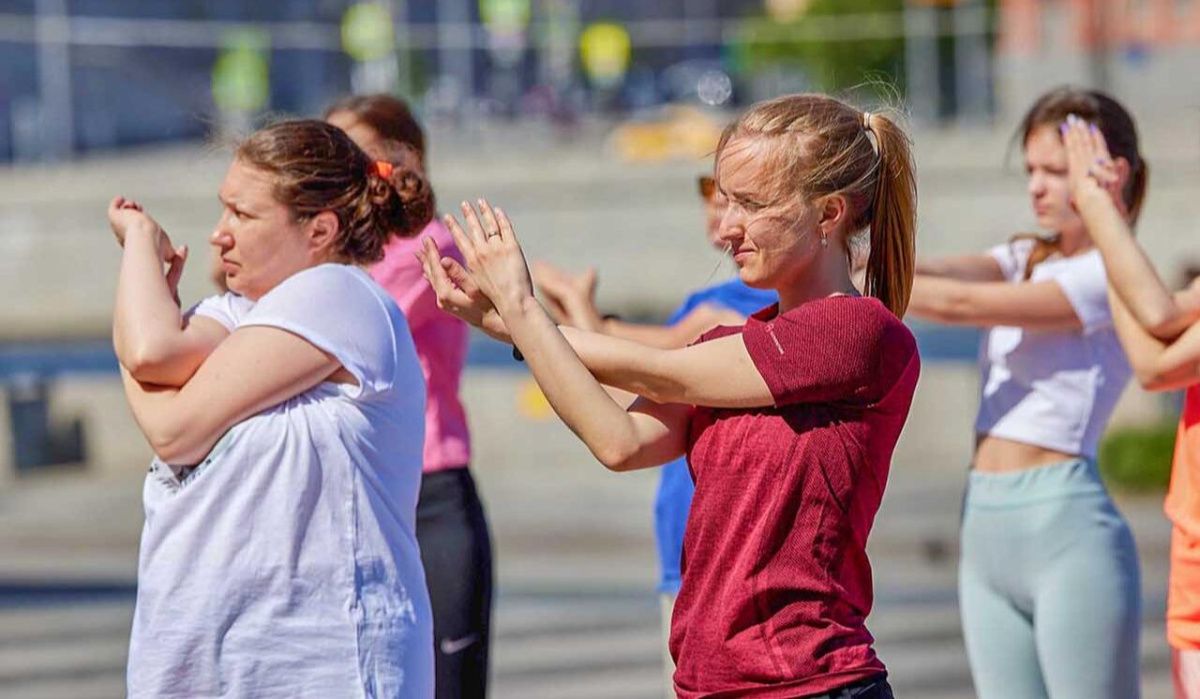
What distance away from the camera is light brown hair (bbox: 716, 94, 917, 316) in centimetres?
275

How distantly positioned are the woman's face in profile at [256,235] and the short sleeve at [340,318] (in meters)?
0.06

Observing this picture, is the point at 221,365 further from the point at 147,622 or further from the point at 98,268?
the point at 98,268

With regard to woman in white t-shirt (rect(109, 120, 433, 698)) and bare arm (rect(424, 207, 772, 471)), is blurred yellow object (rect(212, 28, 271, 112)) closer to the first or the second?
woman in white t-shirt (rect(109, 120, 433, 698))

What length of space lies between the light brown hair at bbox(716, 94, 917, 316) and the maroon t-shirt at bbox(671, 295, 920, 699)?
0.16 metres

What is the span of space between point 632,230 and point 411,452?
1231 cm

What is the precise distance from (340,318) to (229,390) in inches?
8.8

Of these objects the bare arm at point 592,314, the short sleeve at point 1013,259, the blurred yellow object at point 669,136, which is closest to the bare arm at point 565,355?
the bare arm at point 592,314

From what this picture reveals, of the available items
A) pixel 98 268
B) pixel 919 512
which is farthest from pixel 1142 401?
pixel 98 268

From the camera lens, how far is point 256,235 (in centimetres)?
313

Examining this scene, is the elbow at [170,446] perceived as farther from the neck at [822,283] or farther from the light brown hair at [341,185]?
the neck at [822,283]

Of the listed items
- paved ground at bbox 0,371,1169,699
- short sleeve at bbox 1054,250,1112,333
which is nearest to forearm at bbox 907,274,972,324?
short sleeve at bbox 1054,250,1112,333

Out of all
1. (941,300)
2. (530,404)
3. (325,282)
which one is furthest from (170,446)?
(530,404)

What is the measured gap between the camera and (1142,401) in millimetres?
13156

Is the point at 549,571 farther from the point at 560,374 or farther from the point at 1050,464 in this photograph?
the point at 560,374
